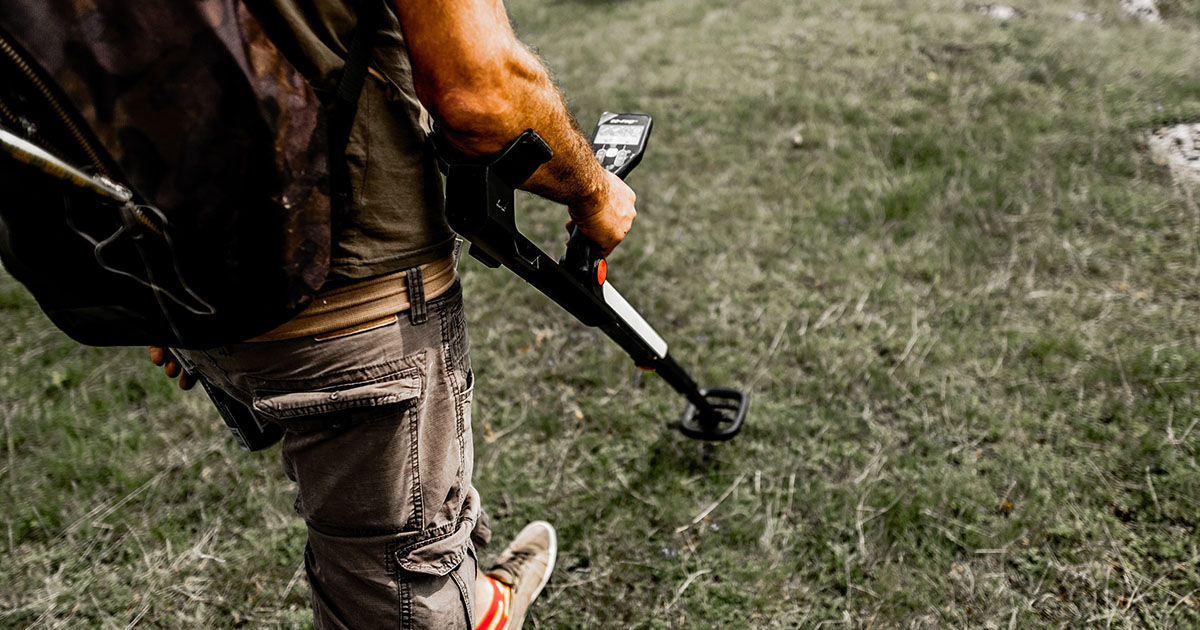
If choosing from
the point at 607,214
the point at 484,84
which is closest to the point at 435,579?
the point at 607,214

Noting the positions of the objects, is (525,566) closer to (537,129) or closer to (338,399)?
(338,399)

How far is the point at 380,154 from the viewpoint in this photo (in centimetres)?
126

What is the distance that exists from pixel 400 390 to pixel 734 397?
5.51 ft

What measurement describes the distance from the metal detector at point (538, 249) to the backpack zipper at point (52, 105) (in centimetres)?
52

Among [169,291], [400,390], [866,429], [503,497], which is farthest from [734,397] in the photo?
[169,291]

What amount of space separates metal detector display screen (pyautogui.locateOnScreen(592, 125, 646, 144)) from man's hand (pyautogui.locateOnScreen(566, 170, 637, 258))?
16cm

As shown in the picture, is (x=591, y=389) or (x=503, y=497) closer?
(x=503, y=497)

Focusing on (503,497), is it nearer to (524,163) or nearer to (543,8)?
(524,163)

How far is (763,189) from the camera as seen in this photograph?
4.18 meters

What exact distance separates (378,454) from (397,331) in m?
0.23

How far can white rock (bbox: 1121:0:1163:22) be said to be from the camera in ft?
18.6

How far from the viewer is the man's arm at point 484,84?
43.6 inches

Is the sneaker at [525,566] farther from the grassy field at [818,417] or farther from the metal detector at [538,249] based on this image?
the metal detector at [538,249]

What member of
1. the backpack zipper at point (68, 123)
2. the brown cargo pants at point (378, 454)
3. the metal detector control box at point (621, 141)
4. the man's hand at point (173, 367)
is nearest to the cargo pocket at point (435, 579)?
the brown cargo pants at point (378, 454)
